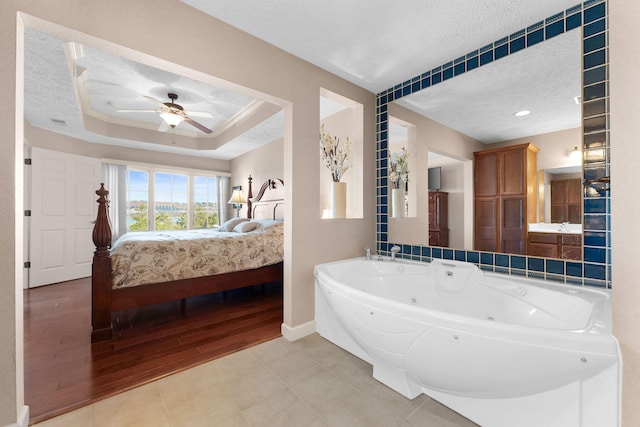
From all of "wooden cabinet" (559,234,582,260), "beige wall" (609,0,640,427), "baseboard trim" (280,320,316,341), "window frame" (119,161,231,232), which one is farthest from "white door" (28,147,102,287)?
"wooden cabinet" (559,234,582,260)

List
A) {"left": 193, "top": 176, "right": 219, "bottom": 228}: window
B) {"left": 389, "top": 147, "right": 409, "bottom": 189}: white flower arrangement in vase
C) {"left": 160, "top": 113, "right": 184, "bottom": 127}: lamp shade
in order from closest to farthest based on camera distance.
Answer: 1. {"left": 389, "top": 147, "right": 409, "bottom": 189}: white flower arrangement in vase
2. {"left": 160, "top": 113, "right": 184, "bottom": 127}: lamp shade
3. {"left": 193, "top": 176, "right": 219, "bottom": 228}: window

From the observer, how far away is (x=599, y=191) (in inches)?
61.1

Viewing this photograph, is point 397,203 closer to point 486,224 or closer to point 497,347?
point 486,224

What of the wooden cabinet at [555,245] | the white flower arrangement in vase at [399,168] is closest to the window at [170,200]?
the white flower arrangement in vase at [399,168]

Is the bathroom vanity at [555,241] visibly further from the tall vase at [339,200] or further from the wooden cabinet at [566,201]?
the tall vase at [339,200]

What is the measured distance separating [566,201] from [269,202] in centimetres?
367

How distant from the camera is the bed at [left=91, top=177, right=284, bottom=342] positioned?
2211mm

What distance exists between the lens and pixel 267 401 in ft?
4.90

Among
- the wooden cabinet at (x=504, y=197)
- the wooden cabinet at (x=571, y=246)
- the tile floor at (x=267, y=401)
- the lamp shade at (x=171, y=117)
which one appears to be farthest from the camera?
the lamp shade at (x=171, y=117)

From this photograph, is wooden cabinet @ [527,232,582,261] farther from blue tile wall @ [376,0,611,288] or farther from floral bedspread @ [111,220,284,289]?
floral bedspread @ [111,220,284,289]

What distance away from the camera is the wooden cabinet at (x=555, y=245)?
1659 mm

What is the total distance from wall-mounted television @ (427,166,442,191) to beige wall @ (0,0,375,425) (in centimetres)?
58

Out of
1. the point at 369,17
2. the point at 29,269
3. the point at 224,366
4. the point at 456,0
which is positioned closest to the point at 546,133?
the point at 456,0

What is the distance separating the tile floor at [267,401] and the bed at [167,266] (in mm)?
996
